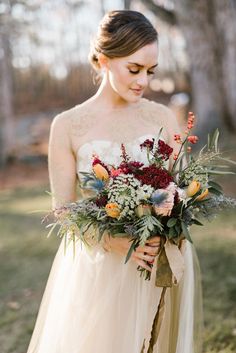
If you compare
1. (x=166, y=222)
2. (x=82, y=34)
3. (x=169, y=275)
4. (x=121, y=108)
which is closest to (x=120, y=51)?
(x=121, y=108)

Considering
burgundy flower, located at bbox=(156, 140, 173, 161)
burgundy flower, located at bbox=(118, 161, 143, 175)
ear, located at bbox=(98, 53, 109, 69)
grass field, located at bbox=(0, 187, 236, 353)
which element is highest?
ear, located at bbox=(98, 53, 109, 69)

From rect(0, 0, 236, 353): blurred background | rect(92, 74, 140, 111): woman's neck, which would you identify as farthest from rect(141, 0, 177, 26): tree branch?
rect(92, 74, 140, 111): woman's neck

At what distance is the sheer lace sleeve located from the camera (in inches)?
107

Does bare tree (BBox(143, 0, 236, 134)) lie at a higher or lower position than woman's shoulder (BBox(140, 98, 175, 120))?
higher

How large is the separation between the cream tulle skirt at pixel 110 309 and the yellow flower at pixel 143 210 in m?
0.39

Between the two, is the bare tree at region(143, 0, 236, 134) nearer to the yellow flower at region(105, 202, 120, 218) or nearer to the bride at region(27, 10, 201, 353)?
the bride at region(27, 10, 201, 353)

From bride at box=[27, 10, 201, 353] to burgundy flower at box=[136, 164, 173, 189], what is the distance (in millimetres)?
340

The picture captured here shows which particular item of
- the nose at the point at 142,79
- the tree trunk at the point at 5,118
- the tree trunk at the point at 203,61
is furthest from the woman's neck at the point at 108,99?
the tree trunk at the point at 5,118

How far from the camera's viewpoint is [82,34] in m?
29.3

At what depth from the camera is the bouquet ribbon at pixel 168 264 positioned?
2.35m

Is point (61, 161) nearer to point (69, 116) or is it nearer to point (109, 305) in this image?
point (69, 116)

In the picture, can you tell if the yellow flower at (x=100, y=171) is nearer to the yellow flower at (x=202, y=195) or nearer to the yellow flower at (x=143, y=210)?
the yellow flower at (x=143, y=210)

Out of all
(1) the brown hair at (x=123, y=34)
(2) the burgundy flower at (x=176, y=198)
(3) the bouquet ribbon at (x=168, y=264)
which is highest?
(1) the brown hair at (x=123, y=34)

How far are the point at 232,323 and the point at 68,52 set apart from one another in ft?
81.9
